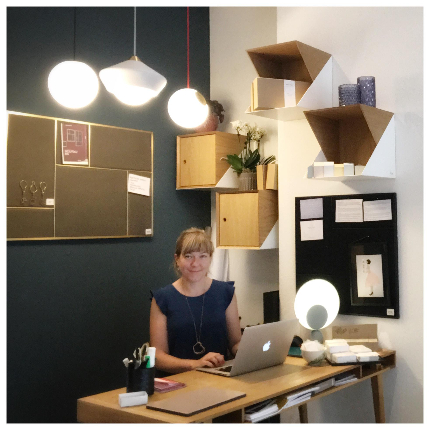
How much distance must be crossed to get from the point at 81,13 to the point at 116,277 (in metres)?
1.84

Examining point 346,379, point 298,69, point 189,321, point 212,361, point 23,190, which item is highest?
point 298,69

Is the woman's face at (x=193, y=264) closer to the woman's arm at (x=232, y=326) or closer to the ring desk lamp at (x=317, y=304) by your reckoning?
the woman's arm at (x=232, y=326)

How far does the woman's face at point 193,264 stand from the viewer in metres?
2.97

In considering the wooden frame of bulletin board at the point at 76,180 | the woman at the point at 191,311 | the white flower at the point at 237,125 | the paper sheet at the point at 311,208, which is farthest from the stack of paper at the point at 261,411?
the white flower at the point at 237,125

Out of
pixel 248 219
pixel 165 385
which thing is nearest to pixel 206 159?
pixel 248 219

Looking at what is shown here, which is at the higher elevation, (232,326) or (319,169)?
(319,169)

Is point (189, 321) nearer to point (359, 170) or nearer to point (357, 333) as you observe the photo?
point (357, 333)

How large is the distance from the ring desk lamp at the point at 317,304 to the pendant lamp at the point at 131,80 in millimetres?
1384

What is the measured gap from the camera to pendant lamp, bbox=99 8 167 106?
236 centimetres

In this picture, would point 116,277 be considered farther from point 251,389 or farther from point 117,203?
point 251,389

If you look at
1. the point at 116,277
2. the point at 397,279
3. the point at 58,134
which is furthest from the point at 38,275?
the point at 397,279

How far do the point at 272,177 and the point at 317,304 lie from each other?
101 centimetres

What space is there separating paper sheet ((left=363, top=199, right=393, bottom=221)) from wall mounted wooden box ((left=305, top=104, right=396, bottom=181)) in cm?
16

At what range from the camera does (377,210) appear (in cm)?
306
